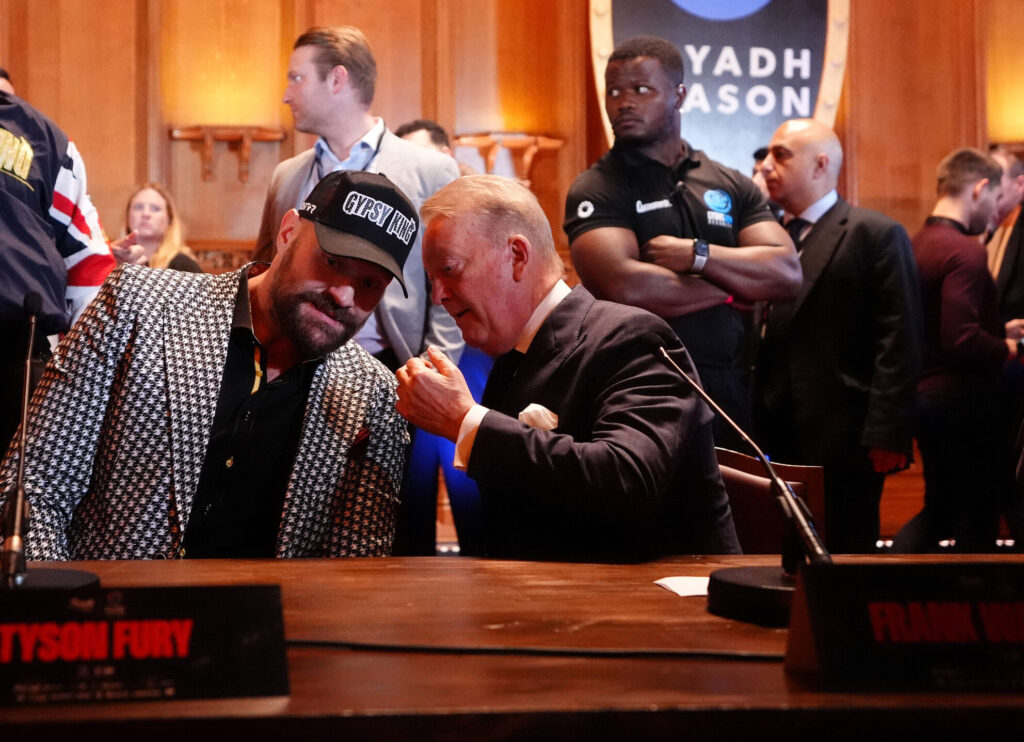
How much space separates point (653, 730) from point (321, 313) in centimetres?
132

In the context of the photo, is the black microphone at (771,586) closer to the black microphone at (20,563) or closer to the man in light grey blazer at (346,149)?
the black microphone at (20,563)

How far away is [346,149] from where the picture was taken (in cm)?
328

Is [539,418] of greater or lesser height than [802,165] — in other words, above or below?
below

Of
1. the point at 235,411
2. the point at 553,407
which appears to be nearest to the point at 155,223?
the point at 235,411

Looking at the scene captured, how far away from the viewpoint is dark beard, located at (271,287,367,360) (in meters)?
2.01

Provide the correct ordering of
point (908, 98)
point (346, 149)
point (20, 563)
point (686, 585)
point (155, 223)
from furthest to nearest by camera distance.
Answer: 1. point (908, 98)
2. point (155, 223)
3. point (346, 149)
4. point (686, 585)
5. point (20, 563)

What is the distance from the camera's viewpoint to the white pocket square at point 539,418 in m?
1.77

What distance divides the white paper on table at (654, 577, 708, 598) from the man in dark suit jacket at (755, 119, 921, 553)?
1.88 m

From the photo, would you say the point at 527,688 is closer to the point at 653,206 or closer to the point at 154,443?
the point at 154,443

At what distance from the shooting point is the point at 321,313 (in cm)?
202

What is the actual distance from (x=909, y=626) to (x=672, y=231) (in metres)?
2.03

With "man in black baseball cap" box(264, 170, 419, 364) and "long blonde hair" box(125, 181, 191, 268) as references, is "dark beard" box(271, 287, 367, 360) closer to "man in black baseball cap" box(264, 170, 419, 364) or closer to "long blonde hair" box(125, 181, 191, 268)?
"man in black baseball cap" box(264, 170, 419, 364)

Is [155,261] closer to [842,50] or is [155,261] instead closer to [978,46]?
[842,50]

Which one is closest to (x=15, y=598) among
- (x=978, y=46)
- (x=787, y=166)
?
(x=787, y=166)
